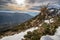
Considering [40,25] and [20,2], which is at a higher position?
[20,2]

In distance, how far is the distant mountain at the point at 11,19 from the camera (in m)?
1.98

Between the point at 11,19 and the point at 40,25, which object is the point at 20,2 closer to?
the point at 11,19

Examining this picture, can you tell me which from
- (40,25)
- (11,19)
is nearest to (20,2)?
(11,19)

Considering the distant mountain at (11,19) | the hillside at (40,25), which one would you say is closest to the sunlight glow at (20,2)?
the distant mountain at (11,19)

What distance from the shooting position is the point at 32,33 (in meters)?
1.98

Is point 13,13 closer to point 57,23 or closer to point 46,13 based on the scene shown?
point 46,13

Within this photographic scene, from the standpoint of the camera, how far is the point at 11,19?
79.4 inches

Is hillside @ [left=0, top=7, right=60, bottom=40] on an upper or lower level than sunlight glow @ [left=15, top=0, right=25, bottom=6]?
lower

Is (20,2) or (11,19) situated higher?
(20,2)

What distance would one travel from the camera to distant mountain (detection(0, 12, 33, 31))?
6.49 ft

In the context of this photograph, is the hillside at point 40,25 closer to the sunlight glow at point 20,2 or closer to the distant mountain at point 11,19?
the distant mountain at point 11,19

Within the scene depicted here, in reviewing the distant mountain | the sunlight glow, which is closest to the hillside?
the distant mountain

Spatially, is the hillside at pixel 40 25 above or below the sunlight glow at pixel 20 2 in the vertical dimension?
below

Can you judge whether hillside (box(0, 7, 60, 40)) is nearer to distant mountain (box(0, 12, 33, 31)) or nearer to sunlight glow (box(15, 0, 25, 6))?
distant mountain (box(0, 12, 33, 31))
